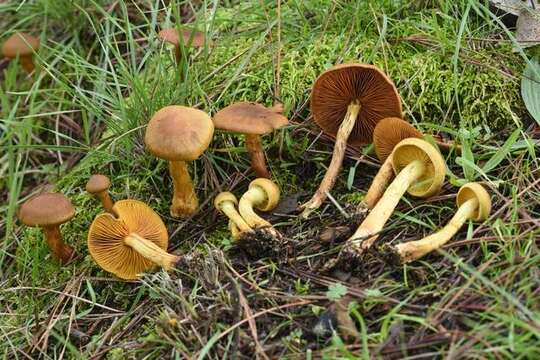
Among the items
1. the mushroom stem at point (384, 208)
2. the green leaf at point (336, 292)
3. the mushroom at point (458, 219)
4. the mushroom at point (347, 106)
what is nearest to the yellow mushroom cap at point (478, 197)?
the mushroom at point (458, 219)

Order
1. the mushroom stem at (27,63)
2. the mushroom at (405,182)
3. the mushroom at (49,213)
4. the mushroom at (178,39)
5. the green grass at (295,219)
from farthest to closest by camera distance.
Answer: the mushroom stem at (27,63) < the mushroom at (178,39) < the mushroom at (49,213) < the mushroom at (405,182) < the green grass at (295,219)

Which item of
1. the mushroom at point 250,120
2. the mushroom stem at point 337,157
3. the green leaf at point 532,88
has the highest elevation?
the green leaf at point 532,88

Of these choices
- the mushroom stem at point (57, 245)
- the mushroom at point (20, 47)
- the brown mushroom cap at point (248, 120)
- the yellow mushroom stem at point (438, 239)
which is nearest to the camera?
the yellow mushroom stem at point (438, 239)

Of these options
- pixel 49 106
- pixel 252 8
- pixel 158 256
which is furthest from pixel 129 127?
pixel 49 106

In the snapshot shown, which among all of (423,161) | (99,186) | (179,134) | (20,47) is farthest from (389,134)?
(20,47)

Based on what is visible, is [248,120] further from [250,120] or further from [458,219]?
[458,219]

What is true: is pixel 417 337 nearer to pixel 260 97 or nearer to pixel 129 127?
pixel 260 97

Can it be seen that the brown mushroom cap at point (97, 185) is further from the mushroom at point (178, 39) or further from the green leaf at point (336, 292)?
the green leaf at point (336, 292)
